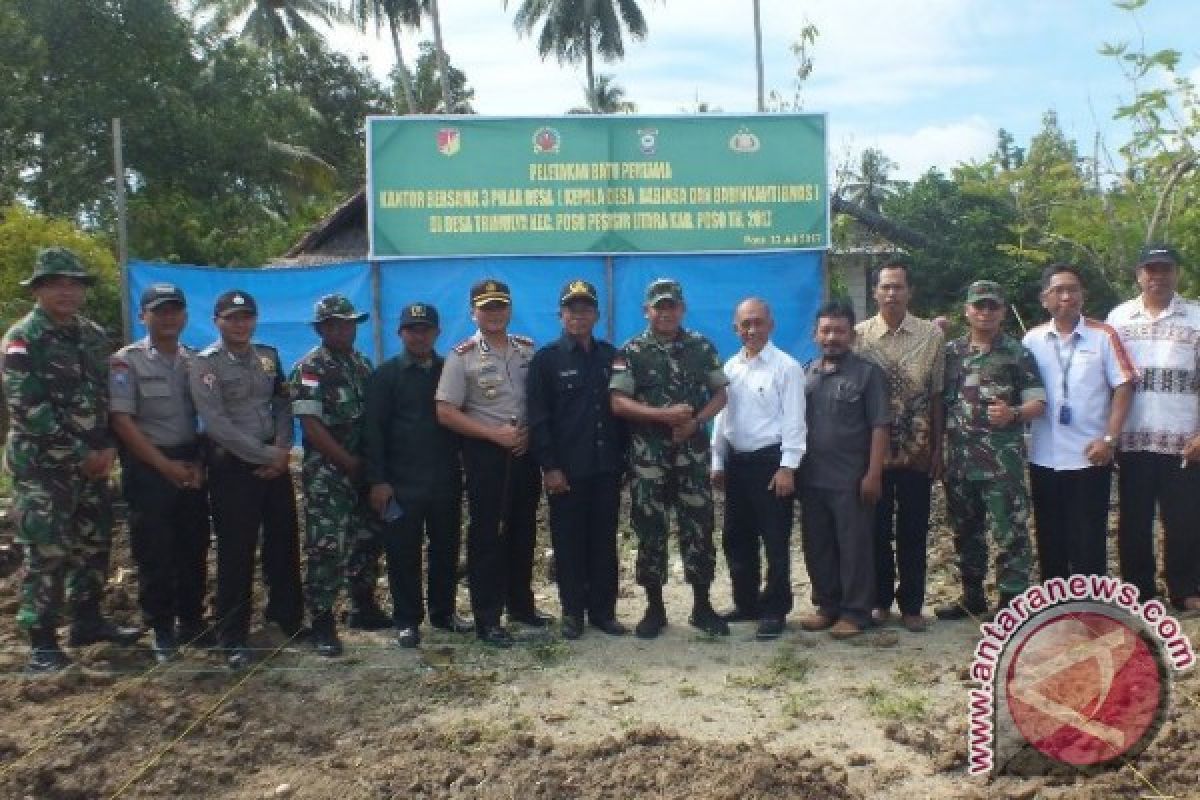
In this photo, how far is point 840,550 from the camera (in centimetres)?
499

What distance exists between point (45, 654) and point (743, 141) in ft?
21.1

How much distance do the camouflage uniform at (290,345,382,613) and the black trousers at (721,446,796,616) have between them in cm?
184

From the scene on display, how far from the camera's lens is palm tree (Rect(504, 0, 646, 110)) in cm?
3108

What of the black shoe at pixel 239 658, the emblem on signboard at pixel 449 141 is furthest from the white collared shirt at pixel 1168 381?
the emblem on signboard at pixel 449 141

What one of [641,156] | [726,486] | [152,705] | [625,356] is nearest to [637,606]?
[726,486]

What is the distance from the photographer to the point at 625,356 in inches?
194

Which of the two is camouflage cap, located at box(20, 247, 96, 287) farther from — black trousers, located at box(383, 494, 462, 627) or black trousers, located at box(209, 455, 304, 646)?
black trousers, located at box(383, 494, 462, 627)

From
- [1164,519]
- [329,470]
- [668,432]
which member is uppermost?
[668,432]

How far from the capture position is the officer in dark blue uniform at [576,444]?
16.0 feet

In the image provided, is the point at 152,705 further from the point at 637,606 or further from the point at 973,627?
the point at 973,627

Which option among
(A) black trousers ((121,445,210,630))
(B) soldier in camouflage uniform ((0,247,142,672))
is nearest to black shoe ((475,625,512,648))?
(A) black trousers ((121,445,210,630))
